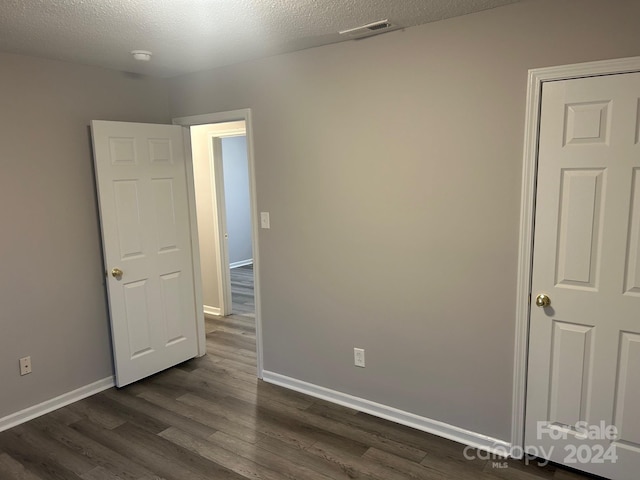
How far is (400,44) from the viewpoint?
253 cm

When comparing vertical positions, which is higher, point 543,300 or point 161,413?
point 543,300

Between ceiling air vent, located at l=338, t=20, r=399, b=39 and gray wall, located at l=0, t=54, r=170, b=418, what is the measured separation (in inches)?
73.5

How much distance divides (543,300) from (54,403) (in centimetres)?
323

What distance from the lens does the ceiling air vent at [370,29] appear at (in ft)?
7.89

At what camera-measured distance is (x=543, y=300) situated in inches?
89.3

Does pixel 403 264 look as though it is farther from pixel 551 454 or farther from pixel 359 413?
pixel 551 454

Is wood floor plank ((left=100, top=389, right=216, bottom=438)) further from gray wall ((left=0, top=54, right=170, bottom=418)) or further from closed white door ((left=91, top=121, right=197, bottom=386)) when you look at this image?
gray wall ((left=0, top=54, right=170, bottom=418))

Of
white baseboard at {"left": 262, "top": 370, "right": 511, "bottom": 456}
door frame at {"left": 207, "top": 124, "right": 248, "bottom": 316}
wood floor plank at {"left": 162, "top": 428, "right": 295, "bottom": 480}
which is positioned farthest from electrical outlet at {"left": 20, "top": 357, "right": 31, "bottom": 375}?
door frame at {"left": 207, "top": 124, "right": 248, "bottom": 316}

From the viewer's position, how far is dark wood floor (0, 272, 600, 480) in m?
2.39

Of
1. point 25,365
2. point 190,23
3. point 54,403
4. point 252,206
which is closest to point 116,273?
point 25,365

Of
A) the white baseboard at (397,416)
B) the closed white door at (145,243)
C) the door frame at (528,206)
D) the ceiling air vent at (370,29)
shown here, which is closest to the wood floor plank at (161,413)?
the closed white door at (145,243)

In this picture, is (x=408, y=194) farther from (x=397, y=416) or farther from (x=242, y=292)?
(x=242, y=292)

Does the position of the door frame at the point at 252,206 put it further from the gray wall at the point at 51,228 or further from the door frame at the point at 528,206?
the door frame at the point at 528,206

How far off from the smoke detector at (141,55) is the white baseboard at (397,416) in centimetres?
241
